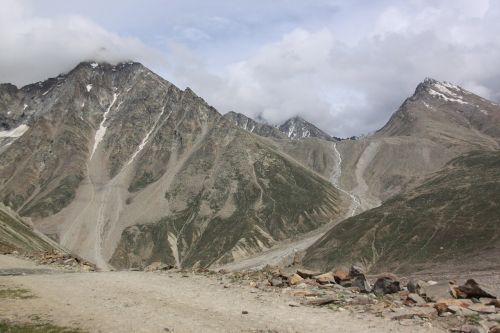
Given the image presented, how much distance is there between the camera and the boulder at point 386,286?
30.8 meters

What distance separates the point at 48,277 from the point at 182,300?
18.4 metres

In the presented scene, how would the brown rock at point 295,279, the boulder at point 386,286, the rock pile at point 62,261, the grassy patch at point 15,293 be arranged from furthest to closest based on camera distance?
the rock pile at point 62,261 < the brown rock at point 295,279 < the grassy patch at point 15,293 < the boulder at point 386,286

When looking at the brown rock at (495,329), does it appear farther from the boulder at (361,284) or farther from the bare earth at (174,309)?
the boulder at (361,284)

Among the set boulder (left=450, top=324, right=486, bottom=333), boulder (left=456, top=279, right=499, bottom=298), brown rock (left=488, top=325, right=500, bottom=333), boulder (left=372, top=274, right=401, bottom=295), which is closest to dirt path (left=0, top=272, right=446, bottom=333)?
boulder (left=450, top=324, right=486, bottom=333)

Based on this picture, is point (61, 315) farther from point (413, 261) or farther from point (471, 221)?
point (471, 221)

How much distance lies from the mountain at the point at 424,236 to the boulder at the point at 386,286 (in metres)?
90.9

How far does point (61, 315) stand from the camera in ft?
91.2

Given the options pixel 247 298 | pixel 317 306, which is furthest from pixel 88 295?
pixel 317 306

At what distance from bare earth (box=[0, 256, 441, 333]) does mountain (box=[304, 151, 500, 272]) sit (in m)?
94.0

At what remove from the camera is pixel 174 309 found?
29.0 m

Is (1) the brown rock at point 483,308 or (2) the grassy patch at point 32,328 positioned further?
(1) the brown rock at point 483,308

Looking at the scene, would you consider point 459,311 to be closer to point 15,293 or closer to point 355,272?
point 355,272

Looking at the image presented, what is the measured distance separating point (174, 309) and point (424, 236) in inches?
5567

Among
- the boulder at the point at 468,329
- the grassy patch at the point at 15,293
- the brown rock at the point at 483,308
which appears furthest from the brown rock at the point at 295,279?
the grassy patch at the point at 15,293
